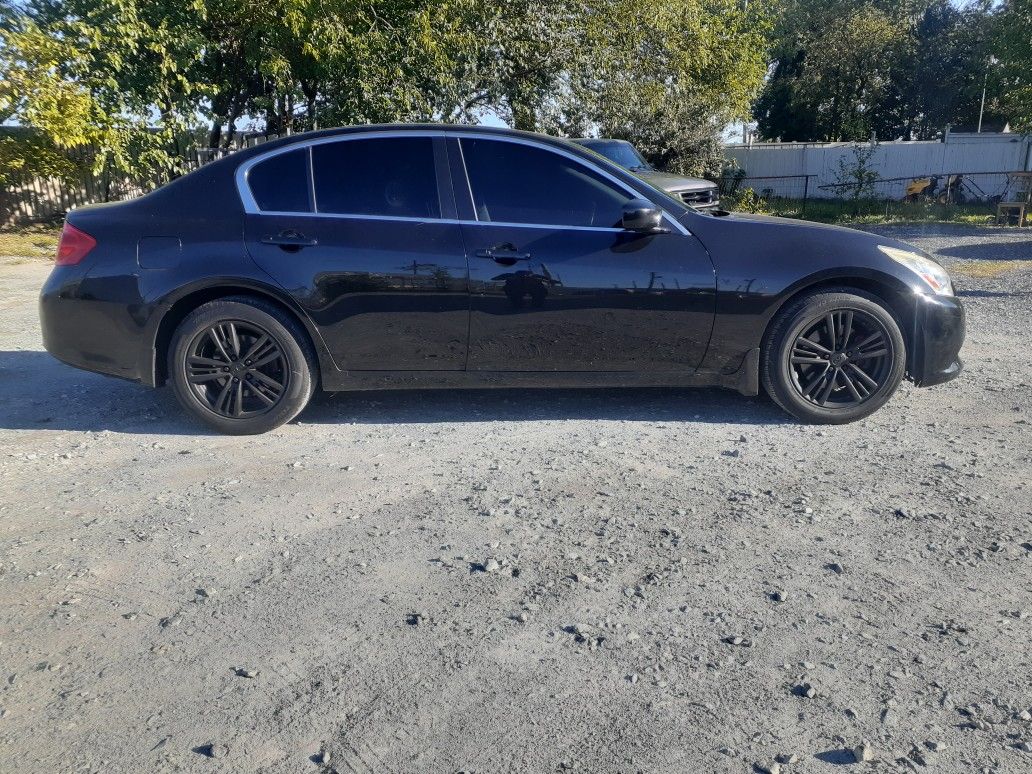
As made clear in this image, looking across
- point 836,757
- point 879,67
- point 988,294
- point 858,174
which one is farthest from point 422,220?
point 879,67

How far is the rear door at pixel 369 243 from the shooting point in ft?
16.8

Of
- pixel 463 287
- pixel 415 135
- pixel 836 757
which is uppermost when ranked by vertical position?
pixel 415 135

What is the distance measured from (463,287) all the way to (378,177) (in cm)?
87

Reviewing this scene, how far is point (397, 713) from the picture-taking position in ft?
8.71

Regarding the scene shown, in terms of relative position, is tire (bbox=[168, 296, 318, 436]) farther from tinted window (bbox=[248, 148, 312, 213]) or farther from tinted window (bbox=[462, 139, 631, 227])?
tinted window (bbox=[462, 139, 631, 227])

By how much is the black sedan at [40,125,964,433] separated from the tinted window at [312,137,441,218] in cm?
1

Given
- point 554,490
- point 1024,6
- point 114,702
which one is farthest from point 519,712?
point 1024,6

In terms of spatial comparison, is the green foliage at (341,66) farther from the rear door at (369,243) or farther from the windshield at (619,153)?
the rear door at (369,243)

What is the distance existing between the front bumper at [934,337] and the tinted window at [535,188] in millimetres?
1878

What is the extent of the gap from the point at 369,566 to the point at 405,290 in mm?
2014

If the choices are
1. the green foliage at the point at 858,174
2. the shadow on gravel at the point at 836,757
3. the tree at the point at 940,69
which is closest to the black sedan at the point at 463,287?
the shadow on gravel at the point at 836,757

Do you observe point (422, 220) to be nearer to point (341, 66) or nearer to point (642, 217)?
point (642, 217)

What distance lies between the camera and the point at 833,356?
521 cm

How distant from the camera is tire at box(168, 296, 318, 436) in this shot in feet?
16.9
